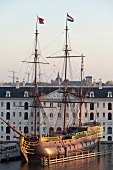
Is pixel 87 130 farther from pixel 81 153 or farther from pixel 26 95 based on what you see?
pixel 26 95

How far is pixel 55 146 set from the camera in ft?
354

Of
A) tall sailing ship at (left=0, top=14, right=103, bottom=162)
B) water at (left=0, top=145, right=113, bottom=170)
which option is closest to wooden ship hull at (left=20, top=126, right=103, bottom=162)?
tall sailing ship at (left=0, top=14, right=103, bottom=162)

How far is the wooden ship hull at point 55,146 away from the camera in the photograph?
104875 millimetres

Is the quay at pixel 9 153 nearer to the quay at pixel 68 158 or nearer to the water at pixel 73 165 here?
the water at pixel 73 165

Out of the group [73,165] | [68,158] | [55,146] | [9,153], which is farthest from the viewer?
[9,153]

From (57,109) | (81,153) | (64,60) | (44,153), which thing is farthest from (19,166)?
(57,109)

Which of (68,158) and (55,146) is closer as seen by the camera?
(55,146)

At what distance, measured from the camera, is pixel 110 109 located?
146000 mm

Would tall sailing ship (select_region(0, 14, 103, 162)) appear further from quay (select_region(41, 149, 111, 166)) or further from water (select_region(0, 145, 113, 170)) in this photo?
water (select_region(0, 145, 113, 170))

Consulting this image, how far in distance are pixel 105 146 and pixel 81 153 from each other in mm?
20951

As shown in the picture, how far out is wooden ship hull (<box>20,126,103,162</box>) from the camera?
104875mm

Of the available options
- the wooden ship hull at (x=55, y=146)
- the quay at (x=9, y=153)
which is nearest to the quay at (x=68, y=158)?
the wooden ship hull at (x=55, y=146)

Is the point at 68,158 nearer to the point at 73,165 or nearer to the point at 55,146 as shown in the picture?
the point at 55,146

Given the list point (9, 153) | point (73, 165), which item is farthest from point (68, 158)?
point (9, 153)
